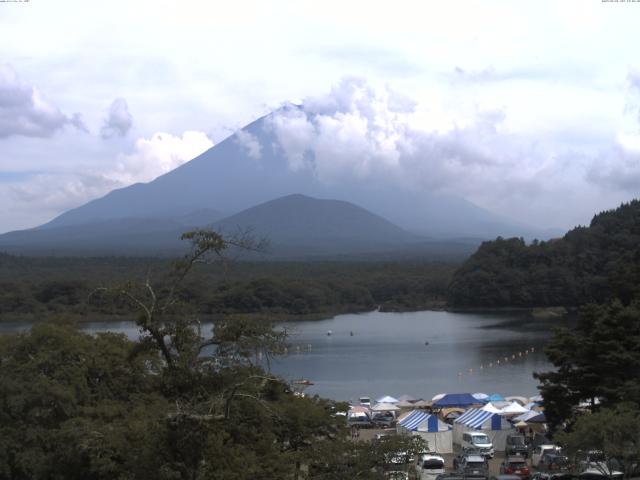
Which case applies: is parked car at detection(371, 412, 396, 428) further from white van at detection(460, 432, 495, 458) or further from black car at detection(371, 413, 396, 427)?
white van at detection(460, 432, 495, 458)

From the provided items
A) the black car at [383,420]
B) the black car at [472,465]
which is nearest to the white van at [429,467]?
the black car at [472,465]

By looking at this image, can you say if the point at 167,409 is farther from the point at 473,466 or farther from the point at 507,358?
the point at 507,358

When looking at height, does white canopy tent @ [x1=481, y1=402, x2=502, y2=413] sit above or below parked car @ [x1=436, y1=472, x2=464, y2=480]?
below

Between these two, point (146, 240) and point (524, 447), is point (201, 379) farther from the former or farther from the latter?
point (146, 240)

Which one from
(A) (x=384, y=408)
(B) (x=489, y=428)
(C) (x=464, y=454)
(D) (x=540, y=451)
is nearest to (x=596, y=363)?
(D) (x=540, y=451)

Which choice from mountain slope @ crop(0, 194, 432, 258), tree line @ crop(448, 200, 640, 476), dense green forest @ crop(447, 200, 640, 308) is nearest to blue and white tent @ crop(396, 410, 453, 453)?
tree line @ crop(448, 200, 640, 476)

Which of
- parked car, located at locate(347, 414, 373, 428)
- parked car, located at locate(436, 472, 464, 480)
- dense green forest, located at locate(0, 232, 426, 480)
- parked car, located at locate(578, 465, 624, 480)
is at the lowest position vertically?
parked car, located at locate(347, 414, 373, 428)

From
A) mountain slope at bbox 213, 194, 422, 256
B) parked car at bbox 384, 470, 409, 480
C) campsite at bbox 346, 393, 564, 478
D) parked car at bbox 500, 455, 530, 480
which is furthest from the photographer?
mountain slope at bbox 213, 194, 422, 256

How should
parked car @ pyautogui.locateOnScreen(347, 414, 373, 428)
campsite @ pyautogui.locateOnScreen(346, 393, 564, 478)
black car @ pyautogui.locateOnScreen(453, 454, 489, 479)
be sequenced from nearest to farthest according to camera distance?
black car @ pyautogui.locateOnScreen(453, 454, 489, 479)
campsite @ pyautogui.locateOnScreen(346, 393, 564, 478)
parked car @ pyautogui.locateOnScreen(347, 414, 373, 428)
